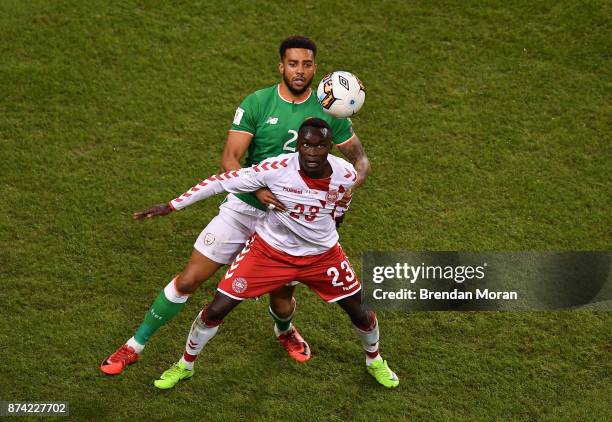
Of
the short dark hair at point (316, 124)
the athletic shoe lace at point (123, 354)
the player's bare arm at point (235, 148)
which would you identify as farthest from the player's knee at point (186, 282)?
the short dark hair at point (316, 124)

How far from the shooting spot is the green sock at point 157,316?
939cm

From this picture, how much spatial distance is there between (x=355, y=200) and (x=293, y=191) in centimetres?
317

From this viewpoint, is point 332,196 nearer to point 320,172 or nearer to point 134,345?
point 320,172

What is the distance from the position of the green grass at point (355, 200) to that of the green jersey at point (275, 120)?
222cm

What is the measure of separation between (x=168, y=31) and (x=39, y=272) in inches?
171

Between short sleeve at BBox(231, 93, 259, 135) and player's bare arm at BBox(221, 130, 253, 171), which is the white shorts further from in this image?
short sleeve at BBox(231, 93, 259, 135)

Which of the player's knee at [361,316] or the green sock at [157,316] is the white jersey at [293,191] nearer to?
the player's knee at [361,316]

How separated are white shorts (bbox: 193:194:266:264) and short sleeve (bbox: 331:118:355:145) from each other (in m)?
0.96

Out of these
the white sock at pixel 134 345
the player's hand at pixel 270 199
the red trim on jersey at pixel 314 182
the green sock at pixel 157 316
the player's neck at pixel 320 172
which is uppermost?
the player's neck at pixel 320 172

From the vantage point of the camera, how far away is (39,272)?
1073 centimetres

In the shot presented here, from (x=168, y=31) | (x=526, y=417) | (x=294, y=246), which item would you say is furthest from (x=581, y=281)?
(x=168, y=31)

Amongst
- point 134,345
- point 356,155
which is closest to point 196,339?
point 134,345

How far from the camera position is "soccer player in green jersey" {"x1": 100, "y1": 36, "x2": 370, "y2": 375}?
29.5 feet

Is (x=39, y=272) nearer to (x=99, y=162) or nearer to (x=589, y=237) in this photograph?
(x=99, y=162)
